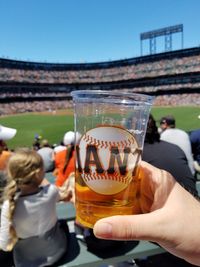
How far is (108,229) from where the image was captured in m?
1.33

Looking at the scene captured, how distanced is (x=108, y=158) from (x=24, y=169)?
2.08 m

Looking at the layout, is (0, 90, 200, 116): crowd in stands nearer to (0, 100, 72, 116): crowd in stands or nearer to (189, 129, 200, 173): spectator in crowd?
(0, 100, 72, 116): crowd in stands

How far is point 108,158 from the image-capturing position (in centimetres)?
140

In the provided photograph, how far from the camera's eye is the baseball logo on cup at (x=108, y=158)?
1.40 m

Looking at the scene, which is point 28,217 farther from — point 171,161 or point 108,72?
point 108,72

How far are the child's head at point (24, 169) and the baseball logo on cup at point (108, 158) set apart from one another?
1.99 meters

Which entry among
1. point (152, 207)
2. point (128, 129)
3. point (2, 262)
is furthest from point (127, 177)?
point (2, 262)

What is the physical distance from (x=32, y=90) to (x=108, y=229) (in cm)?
7451

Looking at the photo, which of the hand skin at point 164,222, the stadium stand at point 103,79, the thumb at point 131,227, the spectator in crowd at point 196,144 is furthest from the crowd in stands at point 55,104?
the thumb at point 131,227

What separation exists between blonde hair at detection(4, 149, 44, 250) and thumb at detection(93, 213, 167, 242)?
2094 millimetres

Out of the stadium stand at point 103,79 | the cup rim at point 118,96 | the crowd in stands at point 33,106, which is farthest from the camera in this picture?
the stadium stand at point 103,79

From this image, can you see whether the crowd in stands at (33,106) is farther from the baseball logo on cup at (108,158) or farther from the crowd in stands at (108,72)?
the baseball logo on cup at (108,158)

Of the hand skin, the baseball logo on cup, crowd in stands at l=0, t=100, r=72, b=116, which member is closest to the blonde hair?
the hand skin

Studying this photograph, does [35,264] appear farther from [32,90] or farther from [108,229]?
[32,90]
